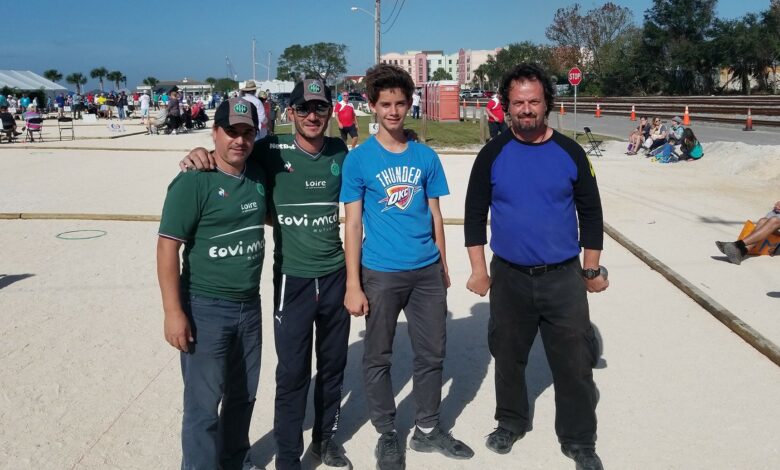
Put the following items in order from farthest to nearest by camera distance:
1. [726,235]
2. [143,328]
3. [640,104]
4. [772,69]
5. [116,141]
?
[772,69]
[640,104]
[116,141]
[726,235]
[143,328]

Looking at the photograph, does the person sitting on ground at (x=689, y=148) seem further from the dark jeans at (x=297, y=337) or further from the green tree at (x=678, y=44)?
the green tree at (x=678, y=44)

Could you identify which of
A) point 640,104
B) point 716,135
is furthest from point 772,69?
point 716,135

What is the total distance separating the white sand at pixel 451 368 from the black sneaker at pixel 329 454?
0.30 feet

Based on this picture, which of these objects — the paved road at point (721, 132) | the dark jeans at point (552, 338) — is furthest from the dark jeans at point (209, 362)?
the paved road at point (721, 132)

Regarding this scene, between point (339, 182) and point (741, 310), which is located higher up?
point (339, 182)

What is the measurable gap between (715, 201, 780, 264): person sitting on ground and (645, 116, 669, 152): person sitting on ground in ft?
36.6

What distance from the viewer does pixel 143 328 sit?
5.34 metres

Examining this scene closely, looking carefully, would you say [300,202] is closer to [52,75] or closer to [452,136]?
[452,136]

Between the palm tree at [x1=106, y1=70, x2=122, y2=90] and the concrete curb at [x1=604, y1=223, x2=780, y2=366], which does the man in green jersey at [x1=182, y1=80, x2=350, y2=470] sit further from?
the palm tree at [x1=106, y1=70, x2=122, y2=90]

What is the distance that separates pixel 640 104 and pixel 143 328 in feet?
150

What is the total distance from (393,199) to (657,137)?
16914 mm

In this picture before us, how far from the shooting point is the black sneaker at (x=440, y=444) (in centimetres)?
350

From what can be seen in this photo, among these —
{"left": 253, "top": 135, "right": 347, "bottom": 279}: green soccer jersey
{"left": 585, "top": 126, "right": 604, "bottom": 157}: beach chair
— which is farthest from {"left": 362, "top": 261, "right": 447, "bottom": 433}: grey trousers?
{"left": 585, "top": 126, "right": 604, "bottom": 157}: beach chair

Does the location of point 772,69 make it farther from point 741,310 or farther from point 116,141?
point 741,310
